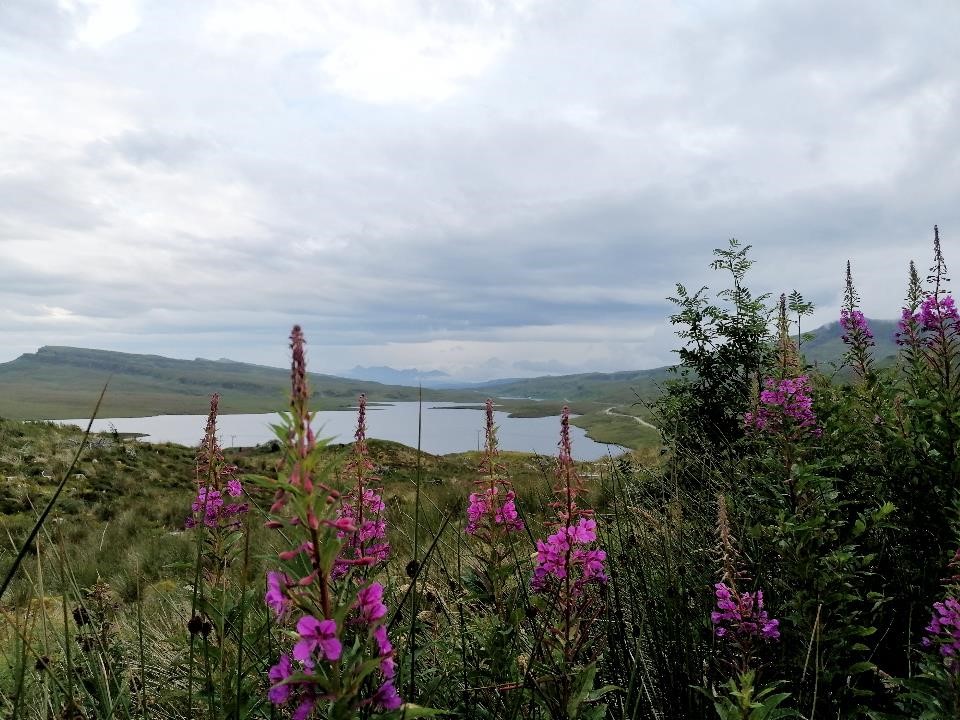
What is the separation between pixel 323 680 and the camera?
1.21 m

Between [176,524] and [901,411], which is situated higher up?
[901,411]

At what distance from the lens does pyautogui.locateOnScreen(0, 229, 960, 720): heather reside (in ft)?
4.53

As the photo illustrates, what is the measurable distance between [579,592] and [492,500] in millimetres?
699

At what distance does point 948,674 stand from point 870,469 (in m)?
2.01

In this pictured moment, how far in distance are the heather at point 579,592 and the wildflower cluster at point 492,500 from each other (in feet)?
0.04

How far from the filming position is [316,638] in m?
1.24

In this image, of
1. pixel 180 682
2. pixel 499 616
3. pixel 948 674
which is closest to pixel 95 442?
pixel 180 682

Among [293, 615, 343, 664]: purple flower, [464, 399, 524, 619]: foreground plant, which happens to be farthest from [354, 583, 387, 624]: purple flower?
[464, 399, 524, 619]: foreground plant

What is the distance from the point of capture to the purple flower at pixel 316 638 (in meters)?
1.18

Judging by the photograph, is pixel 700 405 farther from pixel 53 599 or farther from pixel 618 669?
pixel 53 599

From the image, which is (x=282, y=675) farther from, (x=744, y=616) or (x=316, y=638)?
(x=744, y=616)

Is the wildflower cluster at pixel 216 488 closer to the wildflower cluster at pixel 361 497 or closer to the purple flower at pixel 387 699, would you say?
the wildflower cluster at pixel 361 497

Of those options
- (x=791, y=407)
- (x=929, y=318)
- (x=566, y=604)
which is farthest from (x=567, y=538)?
(x=929, y=318)

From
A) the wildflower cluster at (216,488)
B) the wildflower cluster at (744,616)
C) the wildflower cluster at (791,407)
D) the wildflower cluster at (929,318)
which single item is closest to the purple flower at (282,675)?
the wildflower cluster at (744,616)
